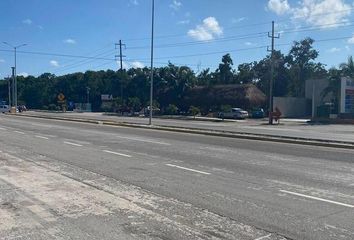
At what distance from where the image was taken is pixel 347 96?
5631 centimetres

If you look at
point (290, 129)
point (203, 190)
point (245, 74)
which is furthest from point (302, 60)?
point (203, 190)

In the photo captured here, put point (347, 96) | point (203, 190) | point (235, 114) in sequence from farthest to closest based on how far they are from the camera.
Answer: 1. point (235, 114)
2. point (347, 96)
3. point (203, 190)

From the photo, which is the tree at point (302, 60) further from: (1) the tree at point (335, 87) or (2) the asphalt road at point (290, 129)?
(2) the asphalt road at point (290, 129)

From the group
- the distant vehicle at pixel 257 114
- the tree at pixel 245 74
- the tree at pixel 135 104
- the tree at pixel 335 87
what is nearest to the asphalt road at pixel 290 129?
the tree at pixel 335 87

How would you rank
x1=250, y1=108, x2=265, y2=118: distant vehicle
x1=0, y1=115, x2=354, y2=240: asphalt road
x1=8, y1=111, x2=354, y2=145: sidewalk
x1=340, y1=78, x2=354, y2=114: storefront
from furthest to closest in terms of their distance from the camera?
x1=250, y1=108, x2=265, y2=118: distant vehicle < x1=340, y1=78, x2=354, y2=114: storefront < x1=8, y1=111, x2=354, y2=145: sidewalk < x1=0, y1=115, x2=354, y2=240: asphalt road

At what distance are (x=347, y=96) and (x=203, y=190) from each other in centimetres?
5131

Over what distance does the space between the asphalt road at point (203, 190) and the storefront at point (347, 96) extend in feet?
136

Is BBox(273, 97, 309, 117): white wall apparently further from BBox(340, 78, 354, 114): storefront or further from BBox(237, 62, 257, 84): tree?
BBox(237, 62, 257, 84): tree

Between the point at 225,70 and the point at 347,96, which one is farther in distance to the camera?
the point at 225,70

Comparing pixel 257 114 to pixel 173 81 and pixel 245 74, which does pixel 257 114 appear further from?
pixel 245 74

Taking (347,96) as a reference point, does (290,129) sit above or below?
below

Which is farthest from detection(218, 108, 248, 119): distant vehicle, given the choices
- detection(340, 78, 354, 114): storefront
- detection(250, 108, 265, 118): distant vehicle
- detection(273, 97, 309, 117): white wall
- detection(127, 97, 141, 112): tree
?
detection(127, 97, 141, 112): tree

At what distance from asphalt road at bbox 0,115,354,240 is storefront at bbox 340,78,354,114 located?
41459 millimetres

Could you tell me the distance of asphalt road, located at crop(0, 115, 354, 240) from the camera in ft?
21.1
